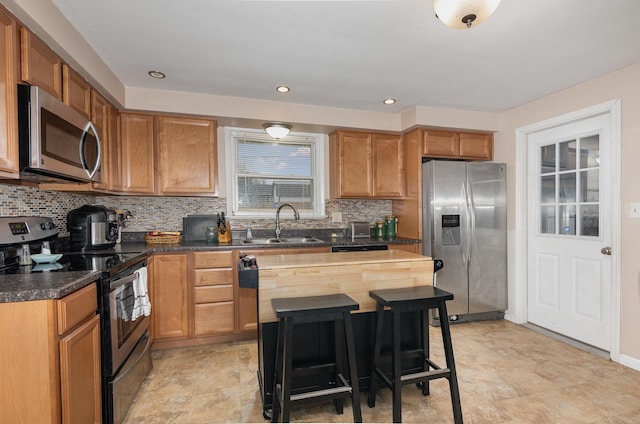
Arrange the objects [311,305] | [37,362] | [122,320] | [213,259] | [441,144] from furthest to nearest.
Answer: [441,144], [213,259], [122,320], [311,305], [37,362]

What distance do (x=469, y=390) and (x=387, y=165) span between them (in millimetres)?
2444

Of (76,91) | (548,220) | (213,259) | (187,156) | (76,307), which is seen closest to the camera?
(76,307)

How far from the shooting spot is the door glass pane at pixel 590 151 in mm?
2828

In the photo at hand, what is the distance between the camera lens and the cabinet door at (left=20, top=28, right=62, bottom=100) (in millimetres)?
1623

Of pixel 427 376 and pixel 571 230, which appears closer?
pixel 427 376

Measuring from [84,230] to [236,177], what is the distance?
155 centimetres

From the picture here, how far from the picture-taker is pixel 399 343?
69.2 inches

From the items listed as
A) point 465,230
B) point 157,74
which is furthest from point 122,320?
point 465,230

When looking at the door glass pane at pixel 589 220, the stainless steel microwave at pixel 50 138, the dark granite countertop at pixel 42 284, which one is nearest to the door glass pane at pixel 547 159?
the door glass pane at pixel 589 220

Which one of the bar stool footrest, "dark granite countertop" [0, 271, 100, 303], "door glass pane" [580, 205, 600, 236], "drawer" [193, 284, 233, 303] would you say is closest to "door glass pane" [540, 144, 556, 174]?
"door glass pane" [580, 205, 600, 236]

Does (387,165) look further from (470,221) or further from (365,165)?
(470,221)

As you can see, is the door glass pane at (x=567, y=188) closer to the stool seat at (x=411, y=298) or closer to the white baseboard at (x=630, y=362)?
the white baseboard at (x=630, y=362)

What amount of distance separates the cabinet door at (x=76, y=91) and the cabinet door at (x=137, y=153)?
0.63 metres

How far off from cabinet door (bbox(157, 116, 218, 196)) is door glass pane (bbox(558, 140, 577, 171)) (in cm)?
344
